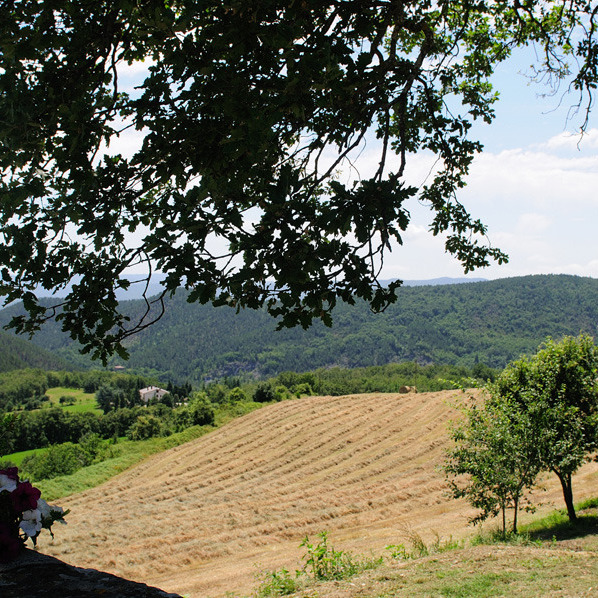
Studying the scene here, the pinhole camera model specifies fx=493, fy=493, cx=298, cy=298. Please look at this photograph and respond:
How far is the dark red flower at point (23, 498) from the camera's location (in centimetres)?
351

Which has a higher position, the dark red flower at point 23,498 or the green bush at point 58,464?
the dark red flower at point 23,498

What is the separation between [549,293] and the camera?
167 metres

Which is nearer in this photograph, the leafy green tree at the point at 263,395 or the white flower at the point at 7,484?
the white flower at the point at 7,484

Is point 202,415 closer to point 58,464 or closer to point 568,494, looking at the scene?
point 58,464

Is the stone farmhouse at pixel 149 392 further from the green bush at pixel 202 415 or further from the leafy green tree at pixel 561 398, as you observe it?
the leafy green tree at pixel 561 398

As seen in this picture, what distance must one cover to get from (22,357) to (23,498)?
187696mm

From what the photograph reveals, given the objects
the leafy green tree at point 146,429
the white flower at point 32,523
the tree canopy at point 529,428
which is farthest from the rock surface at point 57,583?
the leafy green tree at point 146,429

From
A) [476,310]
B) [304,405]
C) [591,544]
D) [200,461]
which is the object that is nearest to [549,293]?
[476,310]

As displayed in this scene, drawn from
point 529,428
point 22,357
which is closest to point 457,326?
point 22,357

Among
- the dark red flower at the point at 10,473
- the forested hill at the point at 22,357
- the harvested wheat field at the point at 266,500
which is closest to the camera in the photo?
the dark red flower at the point at 10,473

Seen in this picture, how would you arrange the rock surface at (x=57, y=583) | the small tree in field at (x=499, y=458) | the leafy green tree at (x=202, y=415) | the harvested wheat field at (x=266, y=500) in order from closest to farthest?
the rock surface at (x=57, y=583), the small tree in field at (x=499, y=458), the harvested wheat field at (x=266, y=500), the leafy green tree at (x=202, y=415)

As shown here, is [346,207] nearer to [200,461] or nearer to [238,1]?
[238,1]

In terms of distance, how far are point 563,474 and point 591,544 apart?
2.63 m

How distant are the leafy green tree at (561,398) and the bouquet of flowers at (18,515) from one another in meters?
11.2
